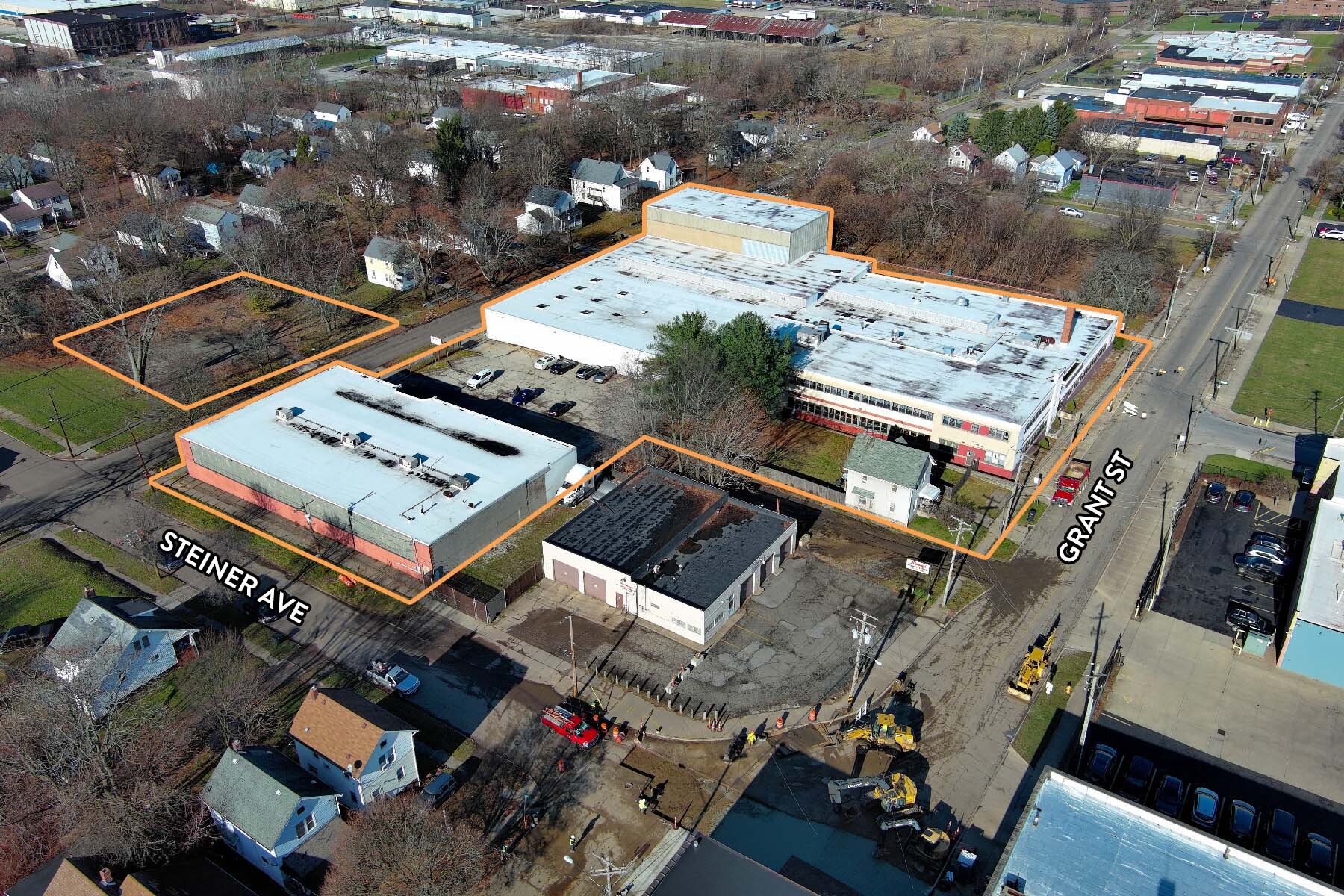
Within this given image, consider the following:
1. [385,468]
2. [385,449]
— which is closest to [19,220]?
[385,449]

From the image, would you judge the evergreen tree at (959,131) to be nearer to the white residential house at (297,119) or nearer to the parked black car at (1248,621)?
the white residential house at (297,119)

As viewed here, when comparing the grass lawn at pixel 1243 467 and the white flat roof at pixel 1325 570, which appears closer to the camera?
the white flat roof at pixel 1325 570

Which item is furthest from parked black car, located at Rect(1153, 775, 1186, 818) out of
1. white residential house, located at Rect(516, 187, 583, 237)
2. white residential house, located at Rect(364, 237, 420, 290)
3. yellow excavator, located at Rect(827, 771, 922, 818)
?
white residential house, located at Rect(516, 187, 583, 237)

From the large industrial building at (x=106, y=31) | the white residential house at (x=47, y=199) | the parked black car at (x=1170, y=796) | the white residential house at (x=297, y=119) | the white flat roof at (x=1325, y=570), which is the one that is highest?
the large industrial building at (x=106, y=31)

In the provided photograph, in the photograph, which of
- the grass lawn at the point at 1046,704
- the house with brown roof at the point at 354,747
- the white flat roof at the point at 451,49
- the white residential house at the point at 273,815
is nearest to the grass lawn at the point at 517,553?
the house with brown roof at the point at 354,747

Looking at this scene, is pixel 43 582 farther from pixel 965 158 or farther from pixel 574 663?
pixel 965 158

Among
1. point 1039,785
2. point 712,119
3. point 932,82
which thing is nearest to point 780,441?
point 1039,785

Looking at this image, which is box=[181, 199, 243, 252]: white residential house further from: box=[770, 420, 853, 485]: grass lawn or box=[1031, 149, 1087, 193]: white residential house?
box=[1031, 149, 1087, 193]: white residential house
